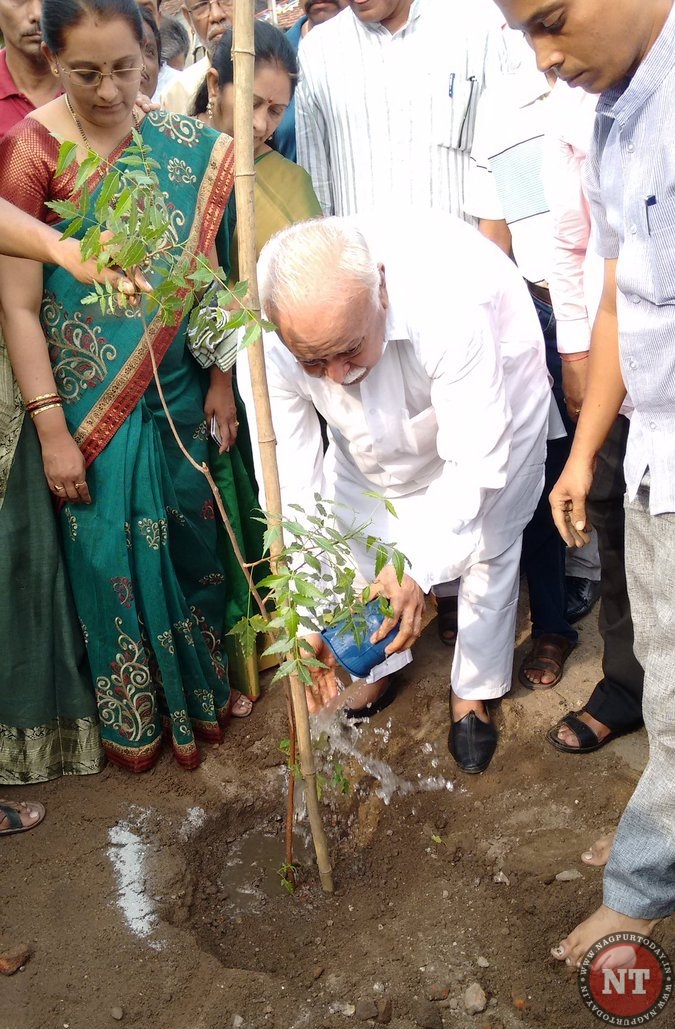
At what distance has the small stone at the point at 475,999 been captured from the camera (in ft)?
7.20

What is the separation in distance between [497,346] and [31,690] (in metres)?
1.78

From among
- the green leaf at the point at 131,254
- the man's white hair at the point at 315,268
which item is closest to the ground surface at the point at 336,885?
the man's white hair at the point at 315,268

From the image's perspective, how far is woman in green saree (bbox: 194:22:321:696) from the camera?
315cm

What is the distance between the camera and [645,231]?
1.67m

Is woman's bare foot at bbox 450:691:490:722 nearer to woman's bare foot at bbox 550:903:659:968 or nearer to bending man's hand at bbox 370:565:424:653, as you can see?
bending man's hand at bbox 370:565:424:653

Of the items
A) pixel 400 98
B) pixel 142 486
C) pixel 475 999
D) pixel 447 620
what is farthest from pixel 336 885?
pixel 400 98

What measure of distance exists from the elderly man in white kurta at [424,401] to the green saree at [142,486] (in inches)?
17.0

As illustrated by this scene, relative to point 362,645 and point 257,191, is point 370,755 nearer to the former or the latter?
point 362,645

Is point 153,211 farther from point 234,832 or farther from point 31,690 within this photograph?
point 234,832

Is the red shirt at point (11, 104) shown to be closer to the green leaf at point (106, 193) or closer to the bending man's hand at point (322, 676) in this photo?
the green leaf at point (106, 193)

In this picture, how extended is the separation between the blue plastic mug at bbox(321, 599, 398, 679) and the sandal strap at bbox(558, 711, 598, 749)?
905 millimetres

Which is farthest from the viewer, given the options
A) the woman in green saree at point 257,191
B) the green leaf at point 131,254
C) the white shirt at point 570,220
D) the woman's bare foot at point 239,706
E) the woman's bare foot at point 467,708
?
the woman's bare foot at point 239,706

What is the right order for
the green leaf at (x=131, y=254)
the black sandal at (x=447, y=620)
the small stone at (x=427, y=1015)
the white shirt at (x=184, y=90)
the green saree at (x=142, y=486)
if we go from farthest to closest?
1. the white shirt at (x=184, y=90)
2. the black sandal at (x=447, y=620)
3. the green saree at (x=142, y=486)
4. the small stone at (x=427, y=1015)
5. the green leaf at (x=131, y=254)

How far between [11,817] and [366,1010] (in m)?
1.28
